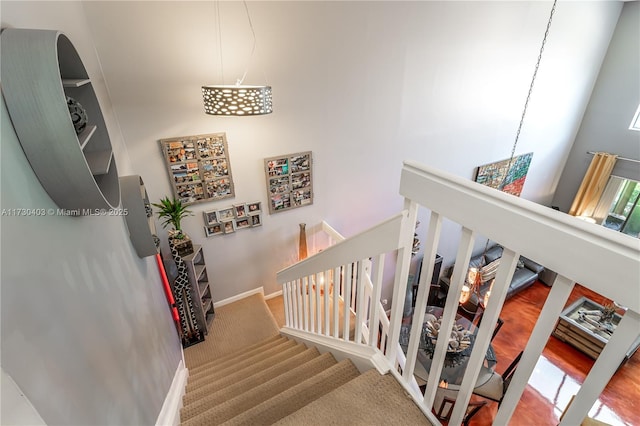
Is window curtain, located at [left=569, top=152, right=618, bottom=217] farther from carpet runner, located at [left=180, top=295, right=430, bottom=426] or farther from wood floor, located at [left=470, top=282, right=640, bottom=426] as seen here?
carpet runner, located at [left=180, top=295, right=430, bottom=426]

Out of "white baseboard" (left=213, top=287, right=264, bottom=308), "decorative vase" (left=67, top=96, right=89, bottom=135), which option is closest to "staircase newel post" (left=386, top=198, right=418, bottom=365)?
Answer: "decorative vase" (left=67, top=96, right=89, bottom=135)

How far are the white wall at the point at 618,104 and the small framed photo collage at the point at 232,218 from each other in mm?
6934

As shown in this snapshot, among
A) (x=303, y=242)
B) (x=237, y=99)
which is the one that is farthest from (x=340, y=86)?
(x=303, y=242)

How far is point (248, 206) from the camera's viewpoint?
3371mm

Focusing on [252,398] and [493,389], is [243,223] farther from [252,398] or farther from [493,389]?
[493,389]

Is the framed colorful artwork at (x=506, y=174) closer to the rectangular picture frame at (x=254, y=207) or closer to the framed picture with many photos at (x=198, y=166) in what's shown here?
the rectangular picture frame at (x=254, y=207)

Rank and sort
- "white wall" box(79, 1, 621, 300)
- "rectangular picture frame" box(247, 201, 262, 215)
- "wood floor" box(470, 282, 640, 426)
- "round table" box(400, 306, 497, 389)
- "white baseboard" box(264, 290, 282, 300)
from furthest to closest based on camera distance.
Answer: "white baseboard" box(264, 290, 282, 300) → "wood floor" box(470, 282, 640, 426) → "rectangular picture frame" box(247, 201, 262, 215) → "round table" box(400, 306, 497, 389) → "white wall" box(79, 1, 621, 300)

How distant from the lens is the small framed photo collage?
10.6 ft

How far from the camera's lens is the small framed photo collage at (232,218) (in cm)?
322

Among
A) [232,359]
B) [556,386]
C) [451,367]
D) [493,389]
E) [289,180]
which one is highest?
[289,180]

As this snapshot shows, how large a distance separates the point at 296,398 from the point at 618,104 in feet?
25.3

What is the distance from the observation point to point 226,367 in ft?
8.35

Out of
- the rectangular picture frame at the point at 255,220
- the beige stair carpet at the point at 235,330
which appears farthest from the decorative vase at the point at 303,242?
the beige stair carpet at the point at 235,330

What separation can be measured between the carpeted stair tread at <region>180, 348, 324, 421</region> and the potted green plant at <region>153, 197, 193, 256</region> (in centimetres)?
137
